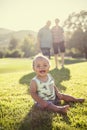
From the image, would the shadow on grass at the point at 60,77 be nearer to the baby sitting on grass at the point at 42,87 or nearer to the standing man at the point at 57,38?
the standing man at the point at 57,38

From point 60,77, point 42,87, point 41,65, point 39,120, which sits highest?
point 41,65

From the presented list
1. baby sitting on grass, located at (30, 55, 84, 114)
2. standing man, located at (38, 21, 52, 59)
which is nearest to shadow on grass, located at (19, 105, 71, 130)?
baby sitting on grass, located at (30, 55, 84, 114)

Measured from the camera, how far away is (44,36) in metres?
13.4

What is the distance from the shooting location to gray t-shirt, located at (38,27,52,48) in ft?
43.8

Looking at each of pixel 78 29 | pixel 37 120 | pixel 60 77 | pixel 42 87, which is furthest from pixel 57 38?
pixel 78 29

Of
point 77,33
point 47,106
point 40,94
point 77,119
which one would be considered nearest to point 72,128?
point 77,119

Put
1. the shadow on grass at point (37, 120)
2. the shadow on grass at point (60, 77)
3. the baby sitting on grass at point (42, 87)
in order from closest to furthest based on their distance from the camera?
the shadow on grass at point (37, 120) → the baby sitting on grass at point (42, 87) → the shadow on grass at point (60, 77)

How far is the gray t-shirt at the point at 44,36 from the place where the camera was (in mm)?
13344

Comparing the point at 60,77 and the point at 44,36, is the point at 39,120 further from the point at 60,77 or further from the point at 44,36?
the point at 44,36

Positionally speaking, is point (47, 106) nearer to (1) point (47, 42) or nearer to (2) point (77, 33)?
(1) point (47, 42)

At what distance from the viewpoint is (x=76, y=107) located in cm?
553

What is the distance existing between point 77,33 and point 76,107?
61256 millimetres

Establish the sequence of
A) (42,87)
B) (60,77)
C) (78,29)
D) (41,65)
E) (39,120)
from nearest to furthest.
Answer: (39,120) → (41,65) → (42,87) → (60,77) → (78,29)

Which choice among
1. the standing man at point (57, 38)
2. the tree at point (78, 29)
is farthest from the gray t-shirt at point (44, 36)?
the tree at point (78, 29)
